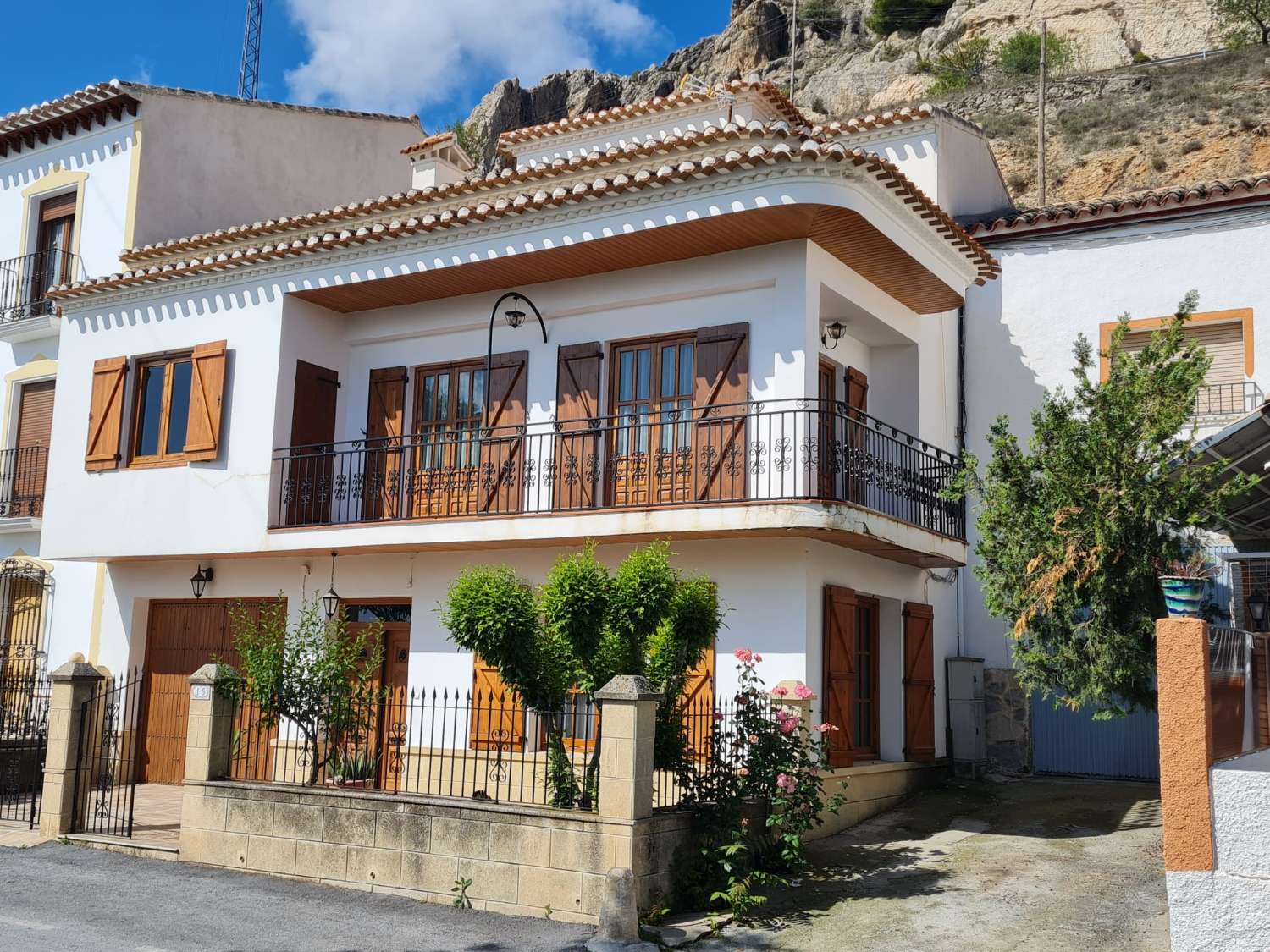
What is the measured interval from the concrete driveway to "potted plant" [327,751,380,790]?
4262 mm

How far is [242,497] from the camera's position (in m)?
15.0

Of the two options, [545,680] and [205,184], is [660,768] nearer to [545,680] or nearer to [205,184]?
[545,680]

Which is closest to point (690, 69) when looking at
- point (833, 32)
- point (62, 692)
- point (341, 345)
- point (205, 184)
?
point (833, 32)

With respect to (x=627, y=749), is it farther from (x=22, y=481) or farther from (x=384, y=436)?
(x=22, y=481)

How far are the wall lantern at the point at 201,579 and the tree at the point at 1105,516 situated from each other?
1026cm

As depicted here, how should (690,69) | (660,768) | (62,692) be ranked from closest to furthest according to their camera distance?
(660,768), (62,692), (690,69)

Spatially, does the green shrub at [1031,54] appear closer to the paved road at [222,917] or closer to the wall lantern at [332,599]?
the wall lantern at [332,599]

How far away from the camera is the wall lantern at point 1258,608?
12.0 m

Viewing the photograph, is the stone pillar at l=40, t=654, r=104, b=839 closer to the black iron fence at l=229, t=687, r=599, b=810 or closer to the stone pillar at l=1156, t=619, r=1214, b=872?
the black iron fence at l=229, t=687, r=599, b=810

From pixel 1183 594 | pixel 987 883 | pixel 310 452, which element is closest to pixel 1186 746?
pixel 1183 594

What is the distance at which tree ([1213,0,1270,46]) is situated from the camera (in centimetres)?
Result: 4403

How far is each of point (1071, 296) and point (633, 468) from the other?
6267mm

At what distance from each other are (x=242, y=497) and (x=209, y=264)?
115 inches

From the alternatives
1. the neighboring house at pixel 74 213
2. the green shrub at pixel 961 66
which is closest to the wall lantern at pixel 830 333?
the neighboring house at pixel 74 213
